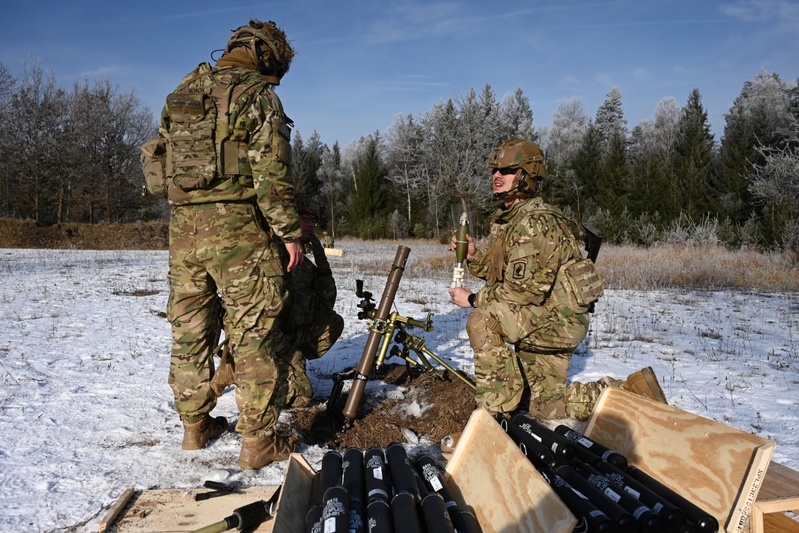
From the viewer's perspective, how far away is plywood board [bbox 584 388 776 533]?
247cm

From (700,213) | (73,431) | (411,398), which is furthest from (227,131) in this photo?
(700,213)

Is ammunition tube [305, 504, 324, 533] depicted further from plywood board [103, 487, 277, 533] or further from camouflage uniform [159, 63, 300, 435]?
camouflage uniform [159, 63, 300, 435]

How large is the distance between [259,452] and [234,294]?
1.08m

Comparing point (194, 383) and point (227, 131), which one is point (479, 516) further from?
point (227, 131)

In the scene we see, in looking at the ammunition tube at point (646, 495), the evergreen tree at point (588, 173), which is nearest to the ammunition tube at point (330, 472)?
the ammunition tube at point (646, 495)

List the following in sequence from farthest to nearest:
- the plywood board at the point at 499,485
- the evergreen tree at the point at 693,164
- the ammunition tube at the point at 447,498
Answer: the evergreen tree at the point at 693,164
the ammunition tube at the point at 447,498
the plywood board at the point at 499,485

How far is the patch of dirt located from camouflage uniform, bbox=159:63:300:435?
73cm

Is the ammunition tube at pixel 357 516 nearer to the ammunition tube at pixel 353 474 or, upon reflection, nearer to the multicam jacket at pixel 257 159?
the ammunition tube at pixel 353 474

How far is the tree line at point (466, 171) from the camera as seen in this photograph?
90.1ft

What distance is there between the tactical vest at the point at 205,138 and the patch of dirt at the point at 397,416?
6.87 feet

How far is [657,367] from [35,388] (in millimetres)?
6371

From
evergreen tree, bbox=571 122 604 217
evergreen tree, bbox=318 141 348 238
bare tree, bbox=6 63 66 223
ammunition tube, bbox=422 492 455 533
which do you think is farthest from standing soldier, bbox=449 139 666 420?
evergreen tree, bbox=318 141 348 238

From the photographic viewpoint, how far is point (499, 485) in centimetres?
258

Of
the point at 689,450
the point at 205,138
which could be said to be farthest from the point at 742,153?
the point at 205,138
